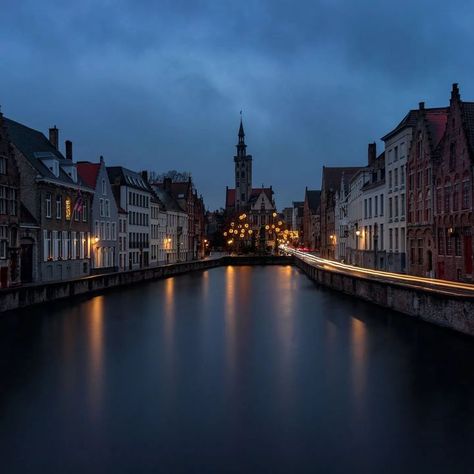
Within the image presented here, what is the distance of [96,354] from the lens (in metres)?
20.4

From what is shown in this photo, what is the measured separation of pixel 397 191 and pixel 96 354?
3151 centimetres

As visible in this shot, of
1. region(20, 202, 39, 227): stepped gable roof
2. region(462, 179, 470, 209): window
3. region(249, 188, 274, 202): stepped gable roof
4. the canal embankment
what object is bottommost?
the canal embankment

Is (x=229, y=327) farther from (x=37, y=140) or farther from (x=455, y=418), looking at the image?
(x=37, y=140)

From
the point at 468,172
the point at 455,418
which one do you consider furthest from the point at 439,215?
the point at 455,418

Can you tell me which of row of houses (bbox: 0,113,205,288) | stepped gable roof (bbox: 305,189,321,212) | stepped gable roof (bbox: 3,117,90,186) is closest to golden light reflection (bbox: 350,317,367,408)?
row of houses (bbox: 0,113,205,288)

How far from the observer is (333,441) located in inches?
460

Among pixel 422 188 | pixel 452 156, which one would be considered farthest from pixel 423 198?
pixel 452 156

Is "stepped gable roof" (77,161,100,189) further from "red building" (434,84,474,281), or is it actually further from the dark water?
"red building" (434,84,474,281)

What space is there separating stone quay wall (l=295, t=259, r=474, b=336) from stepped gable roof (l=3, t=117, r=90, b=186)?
74.3ft

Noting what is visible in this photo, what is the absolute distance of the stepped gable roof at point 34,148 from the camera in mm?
39906

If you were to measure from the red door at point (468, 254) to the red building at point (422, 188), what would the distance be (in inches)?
185

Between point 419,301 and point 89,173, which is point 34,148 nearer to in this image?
point 89,173

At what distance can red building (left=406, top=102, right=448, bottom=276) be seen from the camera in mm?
37281

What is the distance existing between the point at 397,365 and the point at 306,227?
116178mm
